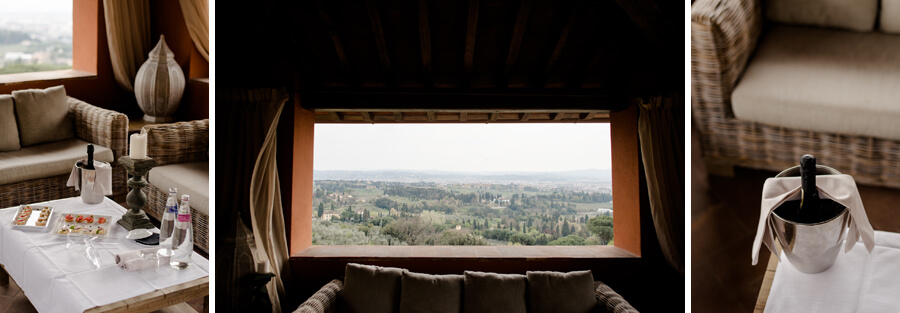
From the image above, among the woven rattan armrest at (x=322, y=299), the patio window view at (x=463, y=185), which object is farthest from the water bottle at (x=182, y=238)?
the patio window view at (x=463, y=185)

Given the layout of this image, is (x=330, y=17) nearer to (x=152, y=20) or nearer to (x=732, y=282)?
(x=732, y=282)

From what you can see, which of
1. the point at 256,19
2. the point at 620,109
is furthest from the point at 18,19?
the point at 620,109

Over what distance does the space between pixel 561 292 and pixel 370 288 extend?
406 millimetres

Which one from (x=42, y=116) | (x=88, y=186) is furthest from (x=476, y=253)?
(x=42, y=116)

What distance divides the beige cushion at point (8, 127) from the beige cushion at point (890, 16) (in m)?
4.82

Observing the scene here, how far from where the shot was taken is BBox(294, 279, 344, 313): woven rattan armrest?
949 millimetres

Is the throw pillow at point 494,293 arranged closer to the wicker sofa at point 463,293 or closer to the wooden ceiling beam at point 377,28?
the wicker sofa at point 463,293

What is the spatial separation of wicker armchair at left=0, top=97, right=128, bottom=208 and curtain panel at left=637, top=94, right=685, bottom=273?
3949 mm

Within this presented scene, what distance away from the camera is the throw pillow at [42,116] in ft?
12.1

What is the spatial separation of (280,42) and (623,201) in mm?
703

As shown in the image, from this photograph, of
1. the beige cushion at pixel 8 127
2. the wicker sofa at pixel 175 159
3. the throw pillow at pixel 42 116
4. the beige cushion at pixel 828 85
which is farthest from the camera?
the throw pillow at pixel 42 116

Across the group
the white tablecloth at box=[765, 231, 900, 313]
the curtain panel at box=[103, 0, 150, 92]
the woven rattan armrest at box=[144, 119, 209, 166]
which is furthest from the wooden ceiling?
the curtain panel at box=[103, 0, 150, 92]

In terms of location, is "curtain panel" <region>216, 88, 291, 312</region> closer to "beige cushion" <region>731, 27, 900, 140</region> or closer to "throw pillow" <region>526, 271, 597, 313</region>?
"throw pillow" <region>526, 271, 597, 313</region>

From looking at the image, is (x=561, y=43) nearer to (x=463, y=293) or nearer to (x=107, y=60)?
(x=463, y=293)
